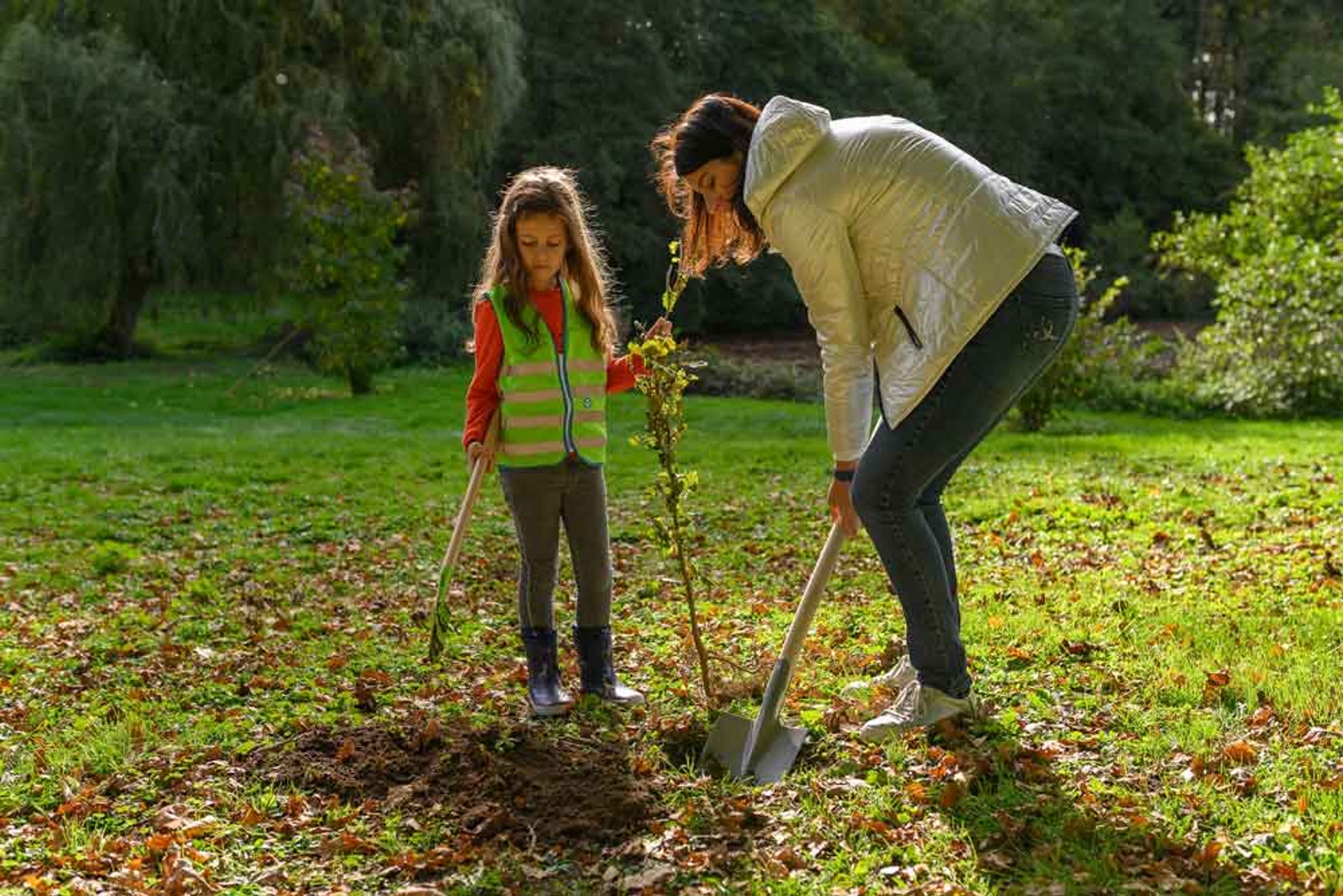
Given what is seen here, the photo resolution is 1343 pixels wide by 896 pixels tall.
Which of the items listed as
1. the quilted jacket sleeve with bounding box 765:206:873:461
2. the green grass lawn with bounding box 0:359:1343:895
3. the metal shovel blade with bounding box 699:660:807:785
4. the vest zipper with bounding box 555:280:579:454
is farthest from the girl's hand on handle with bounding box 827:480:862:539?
the vest zipper with bounding box 555:280:579:454

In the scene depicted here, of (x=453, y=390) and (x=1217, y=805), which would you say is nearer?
(x=1217, y=805)

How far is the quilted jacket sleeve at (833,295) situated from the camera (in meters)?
3.55

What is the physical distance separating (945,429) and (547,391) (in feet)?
4.59

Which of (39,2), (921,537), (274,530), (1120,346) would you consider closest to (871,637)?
Answer: (921,537)

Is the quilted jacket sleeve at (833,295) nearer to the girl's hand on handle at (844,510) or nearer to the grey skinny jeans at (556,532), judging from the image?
the girl's hand on handle at (844,510)

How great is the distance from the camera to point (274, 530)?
825 cm

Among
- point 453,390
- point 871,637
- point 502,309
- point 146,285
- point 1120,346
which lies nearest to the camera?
point 502,309

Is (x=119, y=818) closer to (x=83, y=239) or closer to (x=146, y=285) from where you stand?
(x=83, y=239)

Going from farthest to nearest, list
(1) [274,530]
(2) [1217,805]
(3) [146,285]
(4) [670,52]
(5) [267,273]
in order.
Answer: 1. (4) [670,52]
2. (3) [146,285]
3. (5) [267,273]
4. (1) [274,530]
5. (2) [1217,805]

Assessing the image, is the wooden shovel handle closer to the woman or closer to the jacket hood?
the woman

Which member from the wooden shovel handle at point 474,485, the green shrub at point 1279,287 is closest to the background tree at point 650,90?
the green shrub at point 1279,287

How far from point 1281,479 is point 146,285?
1785cm

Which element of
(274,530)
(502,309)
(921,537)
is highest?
(502,309)

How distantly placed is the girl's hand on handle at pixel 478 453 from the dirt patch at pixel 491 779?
0.89 m
